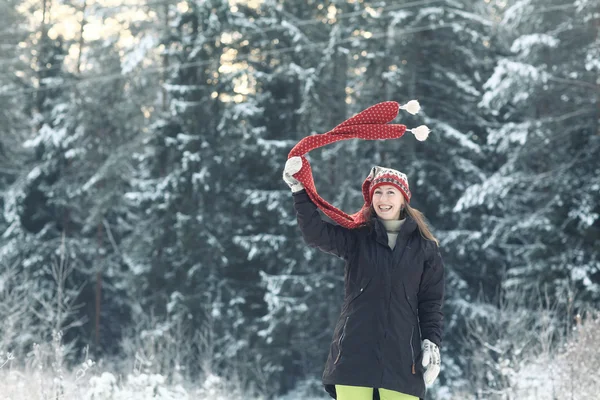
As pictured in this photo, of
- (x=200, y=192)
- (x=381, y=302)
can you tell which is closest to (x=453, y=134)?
(x=200, y=192)

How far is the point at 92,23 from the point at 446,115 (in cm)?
1097

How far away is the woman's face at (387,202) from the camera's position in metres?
3.66

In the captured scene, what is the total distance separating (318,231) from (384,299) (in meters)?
0.44

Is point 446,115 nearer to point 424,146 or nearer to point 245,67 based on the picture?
point 424,146

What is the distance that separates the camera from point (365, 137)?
12.7 feet

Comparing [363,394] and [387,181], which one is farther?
[387,181]

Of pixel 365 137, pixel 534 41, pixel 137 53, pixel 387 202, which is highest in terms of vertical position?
pixel 137 53

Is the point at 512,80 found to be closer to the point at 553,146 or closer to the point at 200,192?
the point at 553,146

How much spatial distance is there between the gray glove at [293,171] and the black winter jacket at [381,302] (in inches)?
1.4

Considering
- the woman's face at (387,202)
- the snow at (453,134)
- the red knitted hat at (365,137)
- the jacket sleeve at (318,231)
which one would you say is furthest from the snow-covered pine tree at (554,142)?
the jacket sleeve at (318,231)

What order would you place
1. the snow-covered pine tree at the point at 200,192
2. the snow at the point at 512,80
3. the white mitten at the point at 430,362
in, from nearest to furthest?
the white mitten at the point at 430,362, the snow at the point at 512,80, the snow-covered pine tree at the point at 200,192

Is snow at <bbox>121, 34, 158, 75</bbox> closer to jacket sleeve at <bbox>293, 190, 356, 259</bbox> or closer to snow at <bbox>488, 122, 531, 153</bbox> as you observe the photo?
snow at <bbox>488, 122, 531, 153</bbox>

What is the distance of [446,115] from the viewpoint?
18.7m

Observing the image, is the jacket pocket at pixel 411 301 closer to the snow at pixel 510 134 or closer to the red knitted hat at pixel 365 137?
the red knitted hat at pixel 365 137
